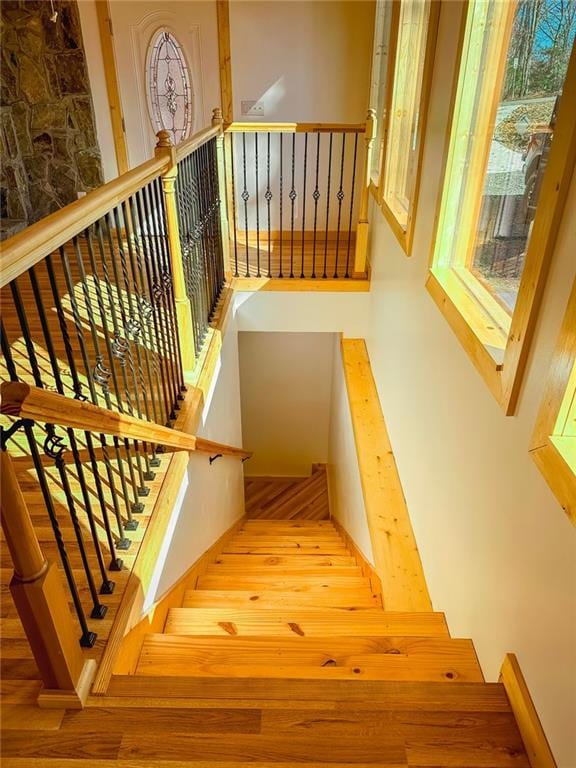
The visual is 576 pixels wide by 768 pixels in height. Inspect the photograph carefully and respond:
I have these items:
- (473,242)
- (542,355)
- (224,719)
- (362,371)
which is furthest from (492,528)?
(362,371)

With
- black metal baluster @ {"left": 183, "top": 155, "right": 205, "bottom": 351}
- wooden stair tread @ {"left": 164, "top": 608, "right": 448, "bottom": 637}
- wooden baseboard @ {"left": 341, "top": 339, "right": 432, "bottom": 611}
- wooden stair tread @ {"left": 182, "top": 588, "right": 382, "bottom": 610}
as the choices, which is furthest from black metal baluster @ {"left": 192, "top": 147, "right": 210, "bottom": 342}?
wooden stair tread @ {"left": 164, "top": 608, "right": 448, "bottom": 637}

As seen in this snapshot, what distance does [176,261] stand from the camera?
2424 millimetres

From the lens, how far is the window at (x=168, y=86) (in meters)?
4.57

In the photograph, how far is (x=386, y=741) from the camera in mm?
1218

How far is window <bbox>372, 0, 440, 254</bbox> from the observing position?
276cm

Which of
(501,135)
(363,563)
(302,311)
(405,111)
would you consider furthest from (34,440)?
(302,311)

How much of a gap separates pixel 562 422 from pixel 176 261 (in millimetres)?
1829

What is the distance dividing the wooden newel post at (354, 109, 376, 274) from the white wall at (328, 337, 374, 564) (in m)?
0.87

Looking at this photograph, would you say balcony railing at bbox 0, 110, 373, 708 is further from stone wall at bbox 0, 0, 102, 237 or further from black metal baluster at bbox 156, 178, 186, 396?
stone wall at bbox 0, 0, 102, 237

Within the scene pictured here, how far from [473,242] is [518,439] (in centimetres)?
98

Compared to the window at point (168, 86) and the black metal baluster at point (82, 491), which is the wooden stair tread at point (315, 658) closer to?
the black metal baluster at point (82, 491)

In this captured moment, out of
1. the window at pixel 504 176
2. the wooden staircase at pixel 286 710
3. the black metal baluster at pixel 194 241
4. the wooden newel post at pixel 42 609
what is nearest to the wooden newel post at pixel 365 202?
the black metal baluster at pixel 194 241

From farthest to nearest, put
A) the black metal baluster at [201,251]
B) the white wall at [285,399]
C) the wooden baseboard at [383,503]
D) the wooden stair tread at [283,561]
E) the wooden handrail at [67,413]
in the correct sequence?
the white wall at [285,399], the wooden stair tread at [283,561], the black metal baluster at [201,251], the wooden baseboard at [383,503], the wooden handrail at [67,413]

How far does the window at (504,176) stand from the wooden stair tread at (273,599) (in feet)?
4.67
